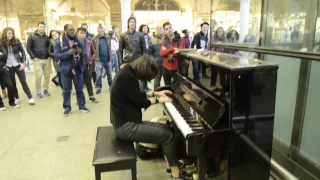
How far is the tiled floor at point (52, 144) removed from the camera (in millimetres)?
2578

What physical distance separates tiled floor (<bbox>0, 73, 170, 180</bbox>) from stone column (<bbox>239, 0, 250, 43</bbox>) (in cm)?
191

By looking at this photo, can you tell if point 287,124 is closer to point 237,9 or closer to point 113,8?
point 237,9

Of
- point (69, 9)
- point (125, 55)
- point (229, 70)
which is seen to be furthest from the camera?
point (69, 9)

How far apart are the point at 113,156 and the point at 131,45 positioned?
3.12 metres

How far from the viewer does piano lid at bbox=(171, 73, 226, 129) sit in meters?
1.81

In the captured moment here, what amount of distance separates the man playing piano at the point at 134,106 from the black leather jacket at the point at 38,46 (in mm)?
3840

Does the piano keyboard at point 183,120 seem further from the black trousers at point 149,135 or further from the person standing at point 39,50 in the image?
the person standing at point 39,50

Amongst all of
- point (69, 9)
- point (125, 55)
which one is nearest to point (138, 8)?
point (69, 9)

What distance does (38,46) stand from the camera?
532cm

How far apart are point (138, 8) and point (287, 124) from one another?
10958 mm

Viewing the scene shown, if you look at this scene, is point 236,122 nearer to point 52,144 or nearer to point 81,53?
point 52,144

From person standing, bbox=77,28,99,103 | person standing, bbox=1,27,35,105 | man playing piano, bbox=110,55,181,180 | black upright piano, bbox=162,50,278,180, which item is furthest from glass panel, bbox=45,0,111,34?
black upright piano, bbox=162,50,278,180

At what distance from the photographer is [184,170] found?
244cm

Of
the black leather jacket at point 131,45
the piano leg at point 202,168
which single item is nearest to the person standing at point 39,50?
the black leather jacket at point 131,45
